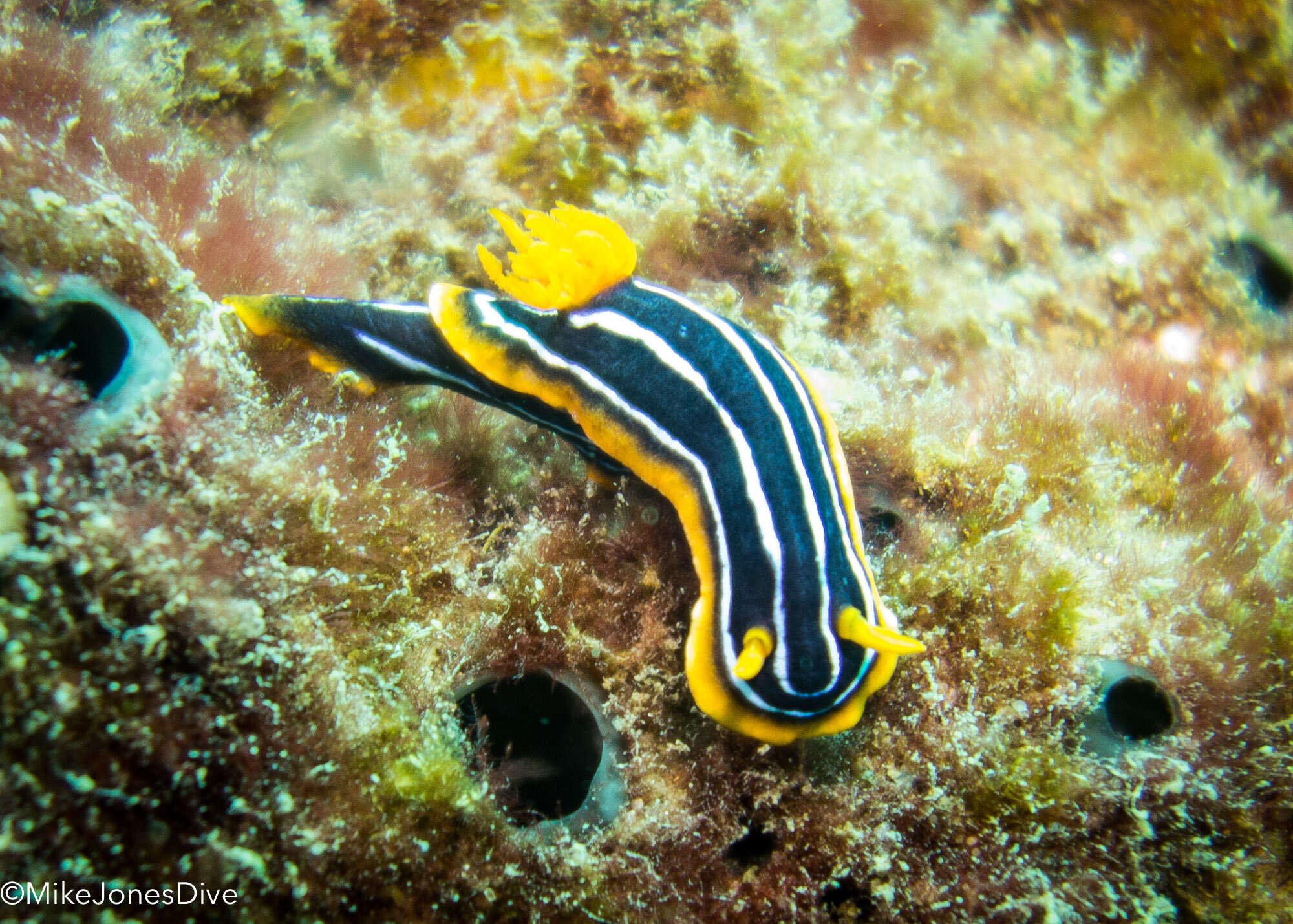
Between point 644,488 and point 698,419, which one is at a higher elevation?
point 698,419

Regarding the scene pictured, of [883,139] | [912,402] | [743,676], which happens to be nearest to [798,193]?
[883,139]

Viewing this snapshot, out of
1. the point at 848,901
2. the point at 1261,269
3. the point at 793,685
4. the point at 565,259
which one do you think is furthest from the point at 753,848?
the point at 1261,269

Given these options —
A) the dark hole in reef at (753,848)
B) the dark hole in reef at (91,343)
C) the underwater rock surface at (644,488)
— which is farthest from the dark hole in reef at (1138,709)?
the dark hole in reef at (91,343)

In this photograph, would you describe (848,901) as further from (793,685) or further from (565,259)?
(565,259)

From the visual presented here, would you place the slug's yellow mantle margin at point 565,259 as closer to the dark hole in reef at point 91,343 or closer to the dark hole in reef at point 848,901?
the dark hole in reef at point 91,343

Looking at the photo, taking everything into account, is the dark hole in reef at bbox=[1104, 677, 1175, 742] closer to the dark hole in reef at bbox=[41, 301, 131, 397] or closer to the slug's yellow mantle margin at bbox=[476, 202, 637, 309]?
the slug's yellow mantle margin at bbox=[476, 202, 637, 309]

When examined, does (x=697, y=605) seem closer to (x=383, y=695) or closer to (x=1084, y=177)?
(x=383, y=695)

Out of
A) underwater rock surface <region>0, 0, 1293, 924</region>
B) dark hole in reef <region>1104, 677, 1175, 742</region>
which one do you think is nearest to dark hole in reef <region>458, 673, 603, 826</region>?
underwater rock surface <region>0, 0, 1293, 924</region>
